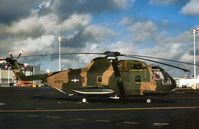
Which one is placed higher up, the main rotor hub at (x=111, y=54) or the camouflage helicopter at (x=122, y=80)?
the main rotor hub at (x=111, y=54)

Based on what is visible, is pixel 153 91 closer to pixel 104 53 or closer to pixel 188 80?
pixel 104 53

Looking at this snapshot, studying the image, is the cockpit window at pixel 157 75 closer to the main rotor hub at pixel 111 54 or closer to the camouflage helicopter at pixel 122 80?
the camouflage helicopter at pixel 122 80

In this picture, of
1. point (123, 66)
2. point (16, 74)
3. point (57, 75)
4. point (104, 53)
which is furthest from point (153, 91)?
point (16, 74)

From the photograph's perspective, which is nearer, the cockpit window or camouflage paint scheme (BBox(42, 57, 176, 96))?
camouflage paint scheme (BBox(42, 57, 176, 96))

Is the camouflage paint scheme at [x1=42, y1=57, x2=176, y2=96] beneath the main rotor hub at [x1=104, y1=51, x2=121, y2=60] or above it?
beneath

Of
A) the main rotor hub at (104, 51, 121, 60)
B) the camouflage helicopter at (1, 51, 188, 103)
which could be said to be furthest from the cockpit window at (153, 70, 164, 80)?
the main rotor hub at (104, 51, 121, 60)

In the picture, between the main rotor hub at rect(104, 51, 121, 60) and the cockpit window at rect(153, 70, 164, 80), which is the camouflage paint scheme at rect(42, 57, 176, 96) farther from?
the main rotor hub at rect(104, 51, 121, 60)

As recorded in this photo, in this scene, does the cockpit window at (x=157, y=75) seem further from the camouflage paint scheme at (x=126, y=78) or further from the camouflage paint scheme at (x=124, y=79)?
the camouflage paint scheme at (x=126, y=78)

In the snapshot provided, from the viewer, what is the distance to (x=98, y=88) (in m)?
39.4

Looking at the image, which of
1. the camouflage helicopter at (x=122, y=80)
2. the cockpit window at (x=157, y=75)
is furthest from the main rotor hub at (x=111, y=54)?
the cockpit window at (x=157, y=75)

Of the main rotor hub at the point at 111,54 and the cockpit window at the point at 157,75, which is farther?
the cockpit window at the point at 157,75

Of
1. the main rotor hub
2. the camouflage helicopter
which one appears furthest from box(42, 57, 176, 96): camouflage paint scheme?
the main rotor hub

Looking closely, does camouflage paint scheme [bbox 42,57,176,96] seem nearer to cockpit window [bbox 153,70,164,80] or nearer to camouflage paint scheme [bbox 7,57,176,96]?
camouflage paint scheme [bbox 7,57,176,96]

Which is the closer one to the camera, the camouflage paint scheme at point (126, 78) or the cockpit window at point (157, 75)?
the camouflage paint scheme at point (126, 78)
